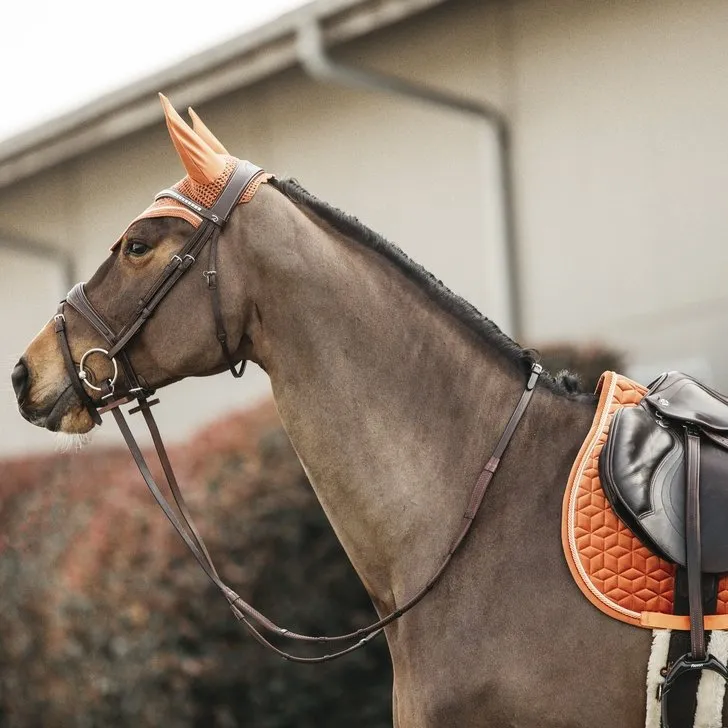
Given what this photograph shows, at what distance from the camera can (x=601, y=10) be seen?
5.18 m

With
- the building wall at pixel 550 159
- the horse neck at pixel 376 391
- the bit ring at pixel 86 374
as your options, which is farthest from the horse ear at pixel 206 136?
the building wall at pixel 550 159

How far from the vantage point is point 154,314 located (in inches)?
108

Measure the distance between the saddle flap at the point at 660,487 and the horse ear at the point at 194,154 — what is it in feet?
4.05

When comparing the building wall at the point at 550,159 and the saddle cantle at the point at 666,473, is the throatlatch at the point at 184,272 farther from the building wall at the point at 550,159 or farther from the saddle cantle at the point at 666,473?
the building wall at the point at 550,159

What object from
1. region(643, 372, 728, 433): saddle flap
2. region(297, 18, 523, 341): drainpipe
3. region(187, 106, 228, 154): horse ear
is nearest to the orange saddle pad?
region(643, 372, 728, 433): saddle flap

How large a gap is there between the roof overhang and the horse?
2.93 m

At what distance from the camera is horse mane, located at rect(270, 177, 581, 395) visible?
2.66 m

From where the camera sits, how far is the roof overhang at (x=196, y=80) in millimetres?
5543

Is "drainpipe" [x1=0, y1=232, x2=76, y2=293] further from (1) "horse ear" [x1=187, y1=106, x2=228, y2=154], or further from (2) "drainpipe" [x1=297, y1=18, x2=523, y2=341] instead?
(1) "horse ear" [x1=187, y1=106, x2=228, y2=154]

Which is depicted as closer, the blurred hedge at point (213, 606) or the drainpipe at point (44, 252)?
the blurred hedge at point (213, 606)

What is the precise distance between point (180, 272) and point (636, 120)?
10.5 ft

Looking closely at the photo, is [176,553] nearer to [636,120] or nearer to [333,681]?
[333,681]

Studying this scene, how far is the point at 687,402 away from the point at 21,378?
5.86ft

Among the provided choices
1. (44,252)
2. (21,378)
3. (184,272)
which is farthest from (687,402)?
(44,252)
